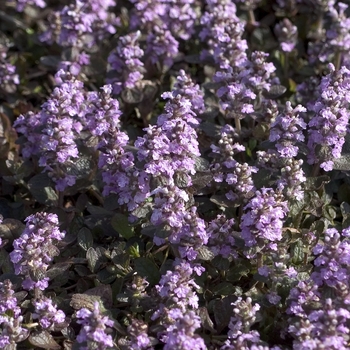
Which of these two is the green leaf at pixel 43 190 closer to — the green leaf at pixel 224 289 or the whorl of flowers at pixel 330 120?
the green leaf at pixel 224 289

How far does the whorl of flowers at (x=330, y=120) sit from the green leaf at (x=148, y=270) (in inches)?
50.8

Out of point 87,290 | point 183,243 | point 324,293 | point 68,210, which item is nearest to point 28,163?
point 68,210

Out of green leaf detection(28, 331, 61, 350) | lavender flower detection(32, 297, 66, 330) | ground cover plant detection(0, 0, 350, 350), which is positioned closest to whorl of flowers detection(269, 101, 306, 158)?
ground cover plant detection(0, 0, 350, 350)

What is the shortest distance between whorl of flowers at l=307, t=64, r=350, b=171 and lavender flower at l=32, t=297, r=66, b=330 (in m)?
1.94

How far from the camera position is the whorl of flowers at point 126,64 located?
571 centimetres

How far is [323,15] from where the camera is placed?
6973mm

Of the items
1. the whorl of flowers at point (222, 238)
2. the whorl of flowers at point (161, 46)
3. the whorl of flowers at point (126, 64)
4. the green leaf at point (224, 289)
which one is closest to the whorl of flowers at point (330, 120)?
the whorl of flowers at point (222, 238)

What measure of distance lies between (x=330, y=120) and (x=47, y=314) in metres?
2.13

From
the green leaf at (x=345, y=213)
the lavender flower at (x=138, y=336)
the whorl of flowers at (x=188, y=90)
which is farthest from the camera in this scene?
the whorl of flowers at (x=188, y=90)

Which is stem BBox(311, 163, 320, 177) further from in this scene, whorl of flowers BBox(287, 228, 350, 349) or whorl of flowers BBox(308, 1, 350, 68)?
whorl of flowers BBox(308, 1, 350, 68)

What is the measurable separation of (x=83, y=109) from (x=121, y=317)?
150 cm

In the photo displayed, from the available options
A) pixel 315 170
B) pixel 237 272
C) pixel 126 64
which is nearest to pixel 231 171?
pixel 315 170

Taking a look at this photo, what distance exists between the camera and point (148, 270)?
4707 millimetres

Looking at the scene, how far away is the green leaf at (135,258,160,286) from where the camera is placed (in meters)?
4.70
